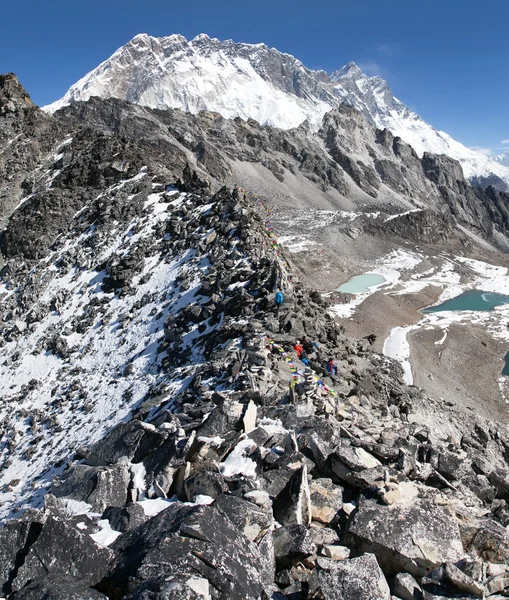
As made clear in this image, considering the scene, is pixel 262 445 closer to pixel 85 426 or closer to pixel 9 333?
pixel 85 426

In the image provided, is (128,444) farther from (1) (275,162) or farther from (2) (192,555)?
(1) (275,162)

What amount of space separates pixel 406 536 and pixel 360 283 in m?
82.7

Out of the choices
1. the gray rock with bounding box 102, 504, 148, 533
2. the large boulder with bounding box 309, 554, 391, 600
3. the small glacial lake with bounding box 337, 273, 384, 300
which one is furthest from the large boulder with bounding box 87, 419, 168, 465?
the small glacial lake with bounding box 337, 273, 384, 300

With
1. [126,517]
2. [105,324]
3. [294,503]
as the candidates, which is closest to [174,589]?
[126,517]

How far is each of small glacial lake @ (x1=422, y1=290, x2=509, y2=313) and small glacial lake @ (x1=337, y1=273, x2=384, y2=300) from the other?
→ 11954 mm

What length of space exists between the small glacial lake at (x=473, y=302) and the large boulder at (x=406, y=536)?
72.2m

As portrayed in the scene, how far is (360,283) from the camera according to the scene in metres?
89.1

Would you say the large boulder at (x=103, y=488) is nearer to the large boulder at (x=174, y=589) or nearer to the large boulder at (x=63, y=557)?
the large boulder at (x=63, y=557)

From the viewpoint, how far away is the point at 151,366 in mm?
29016

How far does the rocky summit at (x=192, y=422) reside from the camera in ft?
25.5

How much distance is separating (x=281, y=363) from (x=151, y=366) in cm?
1029

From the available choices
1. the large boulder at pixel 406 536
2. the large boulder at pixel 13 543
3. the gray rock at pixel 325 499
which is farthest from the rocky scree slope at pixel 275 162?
the large boulder at pixel 13 543

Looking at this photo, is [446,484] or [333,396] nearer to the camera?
[446,484]

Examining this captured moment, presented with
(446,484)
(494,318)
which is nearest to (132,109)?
(494,318)
